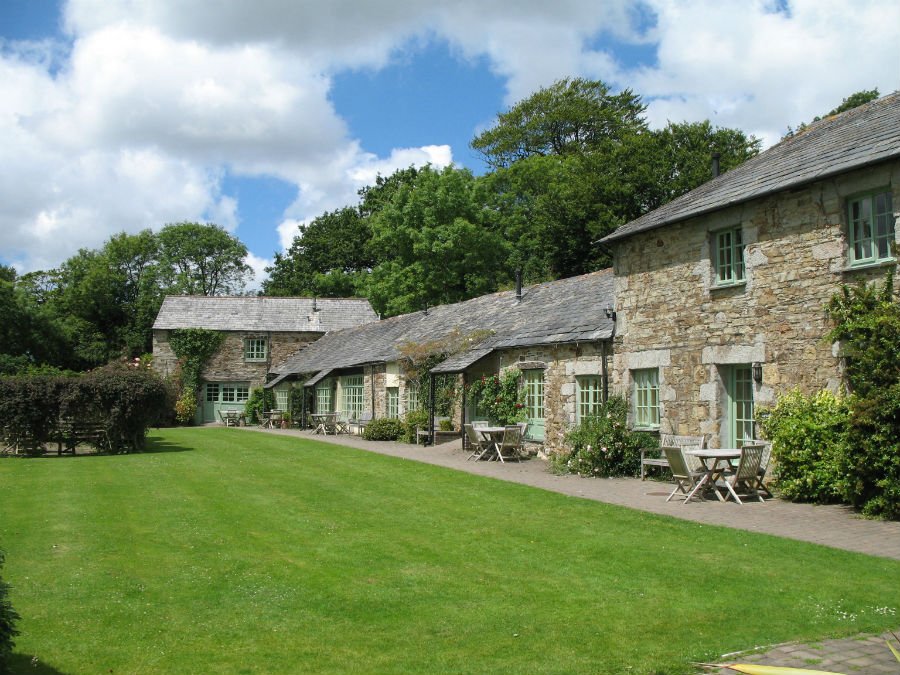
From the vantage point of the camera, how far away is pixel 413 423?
78.4ft

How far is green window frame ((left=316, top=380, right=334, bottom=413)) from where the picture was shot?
3331cm

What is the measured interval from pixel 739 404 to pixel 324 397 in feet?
75.4

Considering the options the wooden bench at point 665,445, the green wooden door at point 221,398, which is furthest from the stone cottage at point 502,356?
the green wooden door at point 221,398

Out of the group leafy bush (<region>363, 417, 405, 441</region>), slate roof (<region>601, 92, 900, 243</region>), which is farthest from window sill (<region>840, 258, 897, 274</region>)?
leafy bush (<region>363, 417, 405, 441</region>)

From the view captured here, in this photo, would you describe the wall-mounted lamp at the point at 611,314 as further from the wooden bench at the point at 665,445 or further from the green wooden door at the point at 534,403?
the green wooden door at the point at 534,403

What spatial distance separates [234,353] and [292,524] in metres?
32.7

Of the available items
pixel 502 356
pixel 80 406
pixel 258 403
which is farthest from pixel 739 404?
pixel 258 403

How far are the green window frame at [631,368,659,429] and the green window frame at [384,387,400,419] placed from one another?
12.5 metres

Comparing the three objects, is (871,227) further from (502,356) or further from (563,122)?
(563,122)

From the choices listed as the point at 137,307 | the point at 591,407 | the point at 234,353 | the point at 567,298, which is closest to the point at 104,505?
the point at 591,407

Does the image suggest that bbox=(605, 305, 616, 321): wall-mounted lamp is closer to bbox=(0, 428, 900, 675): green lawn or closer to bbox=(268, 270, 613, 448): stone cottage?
bbox=(268, 270, 613, 448): stone cottage

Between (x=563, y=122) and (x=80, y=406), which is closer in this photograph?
(x=80, y=406)

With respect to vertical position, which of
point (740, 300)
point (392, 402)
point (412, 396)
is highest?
point (740, 300)

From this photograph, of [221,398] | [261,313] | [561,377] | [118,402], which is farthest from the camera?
[261,313]
